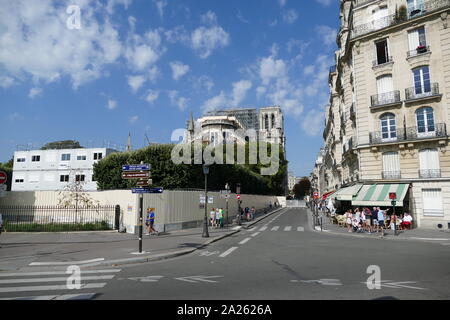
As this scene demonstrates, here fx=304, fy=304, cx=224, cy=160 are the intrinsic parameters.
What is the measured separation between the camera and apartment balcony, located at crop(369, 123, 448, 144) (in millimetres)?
21469

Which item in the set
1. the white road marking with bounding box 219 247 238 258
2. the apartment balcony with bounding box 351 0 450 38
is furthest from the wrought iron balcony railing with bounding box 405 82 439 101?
the white road marking with bounding box 219 247 238 258

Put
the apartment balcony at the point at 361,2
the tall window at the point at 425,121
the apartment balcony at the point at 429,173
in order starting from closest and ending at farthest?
the apartment balcony at the point at 429,173 < the tall window at the point at 425,121 < the apartment balcony at the point at 361,2

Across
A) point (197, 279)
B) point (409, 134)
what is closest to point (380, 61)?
point (409, 134)

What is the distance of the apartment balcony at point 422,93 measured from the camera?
21914mm

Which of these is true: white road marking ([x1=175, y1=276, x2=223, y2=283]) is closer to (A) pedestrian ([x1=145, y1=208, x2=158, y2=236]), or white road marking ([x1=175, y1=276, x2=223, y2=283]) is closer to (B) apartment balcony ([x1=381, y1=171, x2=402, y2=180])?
(A) pedestrian ([x1=145, y1=208, x2=158, y2=236])

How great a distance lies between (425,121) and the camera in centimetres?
2234

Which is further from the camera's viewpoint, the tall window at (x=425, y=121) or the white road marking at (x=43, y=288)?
the tall window at (x=425, y=121)

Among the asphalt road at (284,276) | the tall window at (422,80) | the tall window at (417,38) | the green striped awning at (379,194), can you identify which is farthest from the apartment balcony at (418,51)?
the asphalt road at (284,276)

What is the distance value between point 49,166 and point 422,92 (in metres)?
57.3

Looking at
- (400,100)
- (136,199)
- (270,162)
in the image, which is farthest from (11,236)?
(270,162)

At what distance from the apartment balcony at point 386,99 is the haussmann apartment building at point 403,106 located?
7 cm

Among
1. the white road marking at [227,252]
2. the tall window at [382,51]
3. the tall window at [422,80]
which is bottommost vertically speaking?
the white road marking at [227,252]

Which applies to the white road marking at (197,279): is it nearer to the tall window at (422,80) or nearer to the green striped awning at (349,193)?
the green striped awning at (349,193)

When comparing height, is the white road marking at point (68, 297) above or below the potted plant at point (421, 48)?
below
